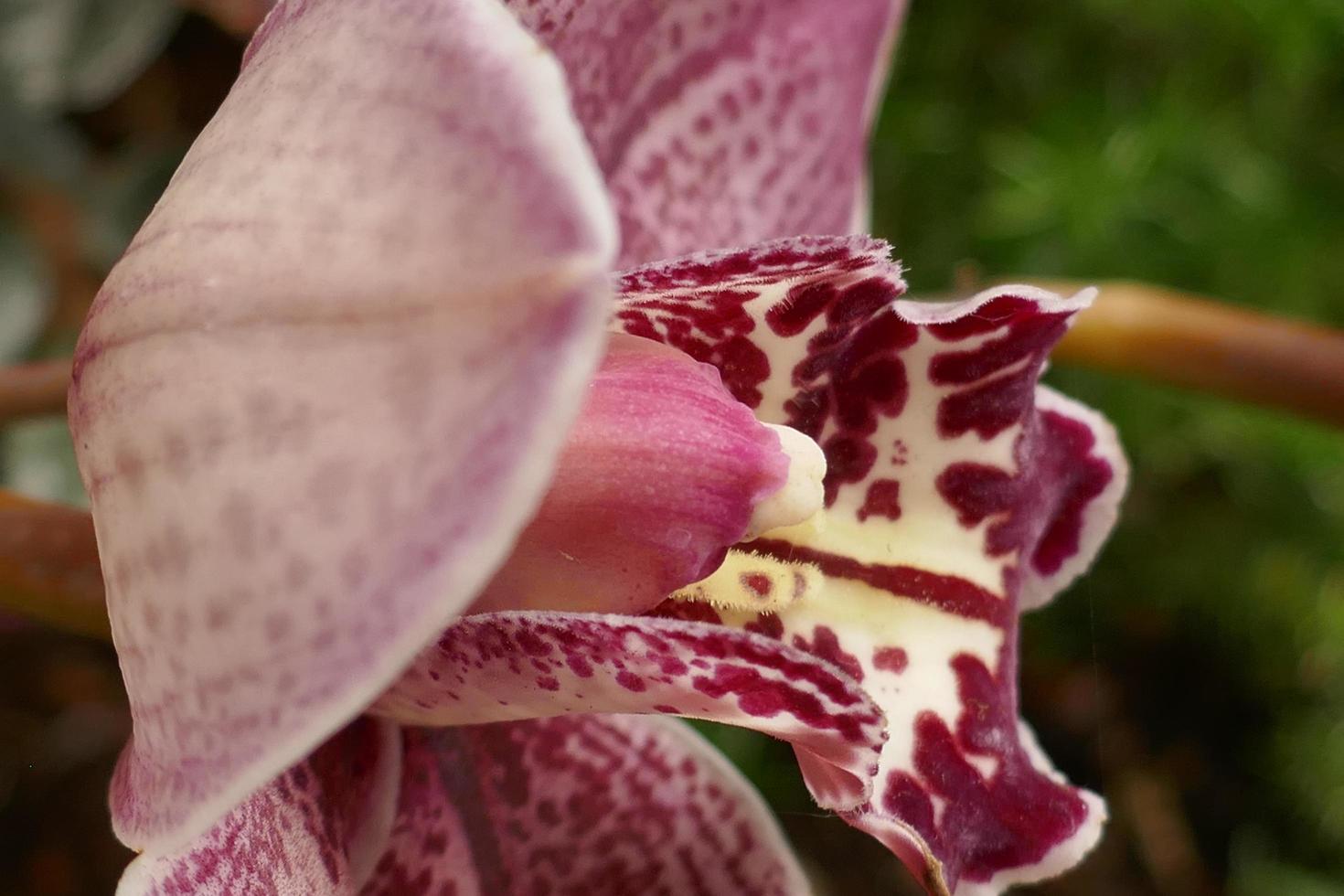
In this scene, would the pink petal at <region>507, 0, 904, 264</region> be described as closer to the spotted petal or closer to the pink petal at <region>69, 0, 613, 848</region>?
the spotted petal

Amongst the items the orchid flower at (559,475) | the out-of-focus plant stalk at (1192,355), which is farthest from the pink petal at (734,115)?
the out-of-focus plant stalk at (1192,355)

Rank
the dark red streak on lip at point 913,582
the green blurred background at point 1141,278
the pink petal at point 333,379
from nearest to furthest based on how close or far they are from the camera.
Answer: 1. the pink petal at point 333,379
2. the dark red streak on lip at point 913,582
3. the green blurred background at point 1141,278

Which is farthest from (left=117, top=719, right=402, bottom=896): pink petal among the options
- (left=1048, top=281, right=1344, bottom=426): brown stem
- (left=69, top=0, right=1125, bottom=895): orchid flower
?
(left=1048, top=281, right=1344, bottom=426): brown stem

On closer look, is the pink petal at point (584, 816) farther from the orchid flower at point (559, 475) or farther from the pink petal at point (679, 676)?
the pink petal at point (679, 676)

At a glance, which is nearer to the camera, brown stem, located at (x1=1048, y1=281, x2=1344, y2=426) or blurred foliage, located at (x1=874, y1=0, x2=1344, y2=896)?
brown stem, located at (x1=1048, y1=281, x2=1344, y2=426)

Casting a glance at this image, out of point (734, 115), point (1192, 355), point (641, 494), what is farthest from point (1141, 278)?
point (641, 494)

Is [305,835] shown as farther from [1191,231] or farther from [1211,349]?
[1191,231]
